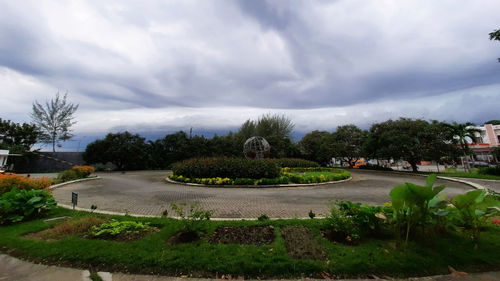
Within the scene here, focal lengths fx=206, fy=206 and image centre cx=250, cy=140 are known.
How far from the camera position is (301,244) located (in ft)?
11.6

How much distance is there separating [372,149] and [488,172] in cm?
861

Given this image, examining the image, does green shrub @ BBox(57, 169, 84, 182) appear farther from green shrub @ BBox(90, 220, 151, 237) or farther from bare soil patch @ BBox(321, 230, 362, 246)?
bare soil patch @ BBox(321, 230, 362, 246)

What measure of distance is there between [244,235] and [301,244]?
3.63 ft

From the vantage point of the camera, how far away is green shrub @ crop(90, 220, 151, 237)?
4019 mm

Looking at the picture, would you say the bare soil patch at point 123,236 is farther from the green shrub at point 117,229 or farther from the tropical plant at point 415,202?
the tropical plant at point 415,202

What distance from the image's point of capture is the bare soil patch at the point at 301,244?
3.21m

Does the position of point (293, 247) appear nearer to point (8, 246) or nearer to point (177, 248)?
point (177, 248)

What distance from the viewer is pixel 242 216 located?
5699mm

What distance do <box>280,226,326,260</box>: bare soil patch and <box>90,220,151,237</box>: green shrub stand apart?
2918mm

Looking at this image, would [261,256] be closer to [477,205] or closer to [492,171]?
[477,205]

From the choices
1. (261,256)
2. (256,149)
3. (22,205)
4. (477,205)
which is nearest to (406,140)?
(256,149)

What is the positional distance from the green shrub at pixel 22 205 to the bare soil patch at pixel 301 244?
6203 millimetres

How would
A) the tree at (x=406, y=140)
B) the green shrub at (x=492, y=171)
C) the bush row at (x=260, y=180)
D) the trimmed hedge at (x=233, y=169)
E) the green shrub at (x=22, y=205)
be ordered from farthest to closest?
the tree at (x=406, y=140)
the green shrub at (x=492, y=171)
the trimmed hedge at (x=233, y=169)
the bush row at (x=260, y=180)
the green shrub at (x=22, y=205)

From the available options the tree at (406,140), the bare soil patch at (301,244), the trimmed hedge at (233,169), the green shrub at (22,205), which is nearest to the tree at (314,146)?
the tree at (406,140)
